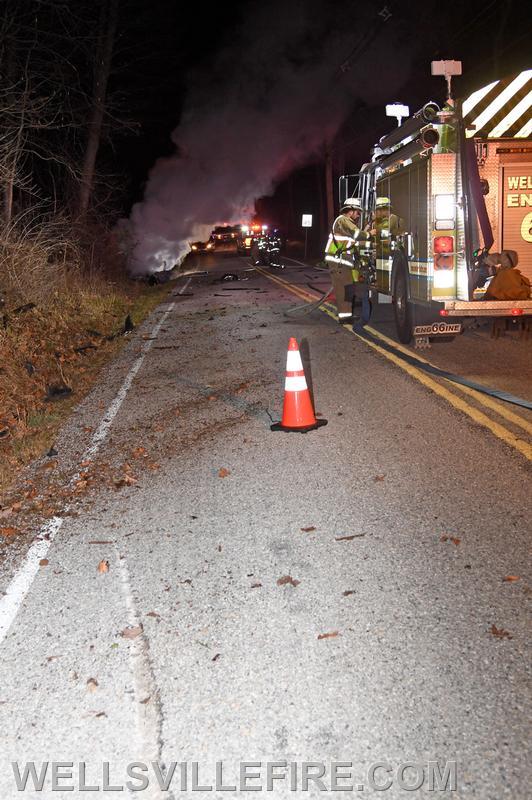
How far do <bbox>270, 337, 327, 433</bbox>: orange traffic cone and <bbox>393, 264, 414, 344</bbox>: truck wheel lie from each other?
4.16 metres

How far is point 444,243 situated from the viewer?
9.12m

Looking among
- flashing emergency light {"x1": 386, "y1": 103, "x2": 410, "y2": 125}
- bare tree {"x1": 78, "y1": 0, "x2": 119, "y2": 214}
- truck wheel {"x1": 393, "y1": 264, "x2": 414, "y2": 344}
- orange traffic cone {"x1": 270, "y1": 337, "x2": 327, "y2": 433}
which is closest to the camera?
orange traffic cone {"x1": 270, "y1": 337, "x2": 327, "y2": 433}

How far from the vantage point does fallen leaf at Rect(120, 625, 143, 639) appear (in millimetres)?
3447

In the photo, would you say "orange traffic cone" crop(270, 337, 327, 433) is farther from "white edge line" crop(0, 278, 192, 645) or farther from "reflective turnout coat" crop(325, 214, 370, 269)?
"reflective turnout coat" crop(325, 214, 370, 269)

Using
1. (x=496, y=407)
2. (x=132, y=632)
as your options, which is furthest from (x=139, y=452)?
(x=496, y=407)

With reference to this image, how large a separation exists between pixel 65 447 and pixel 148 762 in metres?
4.40

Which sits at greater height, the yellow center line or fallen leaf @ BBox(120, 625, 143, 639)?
the yellow center line

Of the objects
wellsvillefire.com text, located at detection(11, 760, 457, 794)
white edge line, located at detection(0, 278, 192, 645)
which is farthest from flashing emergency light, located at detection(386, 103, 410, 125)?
wellsvillefire.com text, located at detection(11, 760, 457, 794)

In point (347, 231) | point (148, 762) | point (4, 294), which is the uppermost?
point (347, 231)

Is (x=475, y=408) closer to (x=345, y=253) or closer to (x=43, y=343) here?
(x=345, y=253)

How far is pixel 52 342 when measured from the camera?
38.9ft

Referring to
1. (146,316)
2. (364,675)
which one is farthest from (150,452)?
(146,316)

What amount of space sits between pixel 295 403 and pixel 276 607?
331cm

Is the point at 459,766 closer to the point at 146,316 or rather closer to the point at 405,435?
the point at 405,435
